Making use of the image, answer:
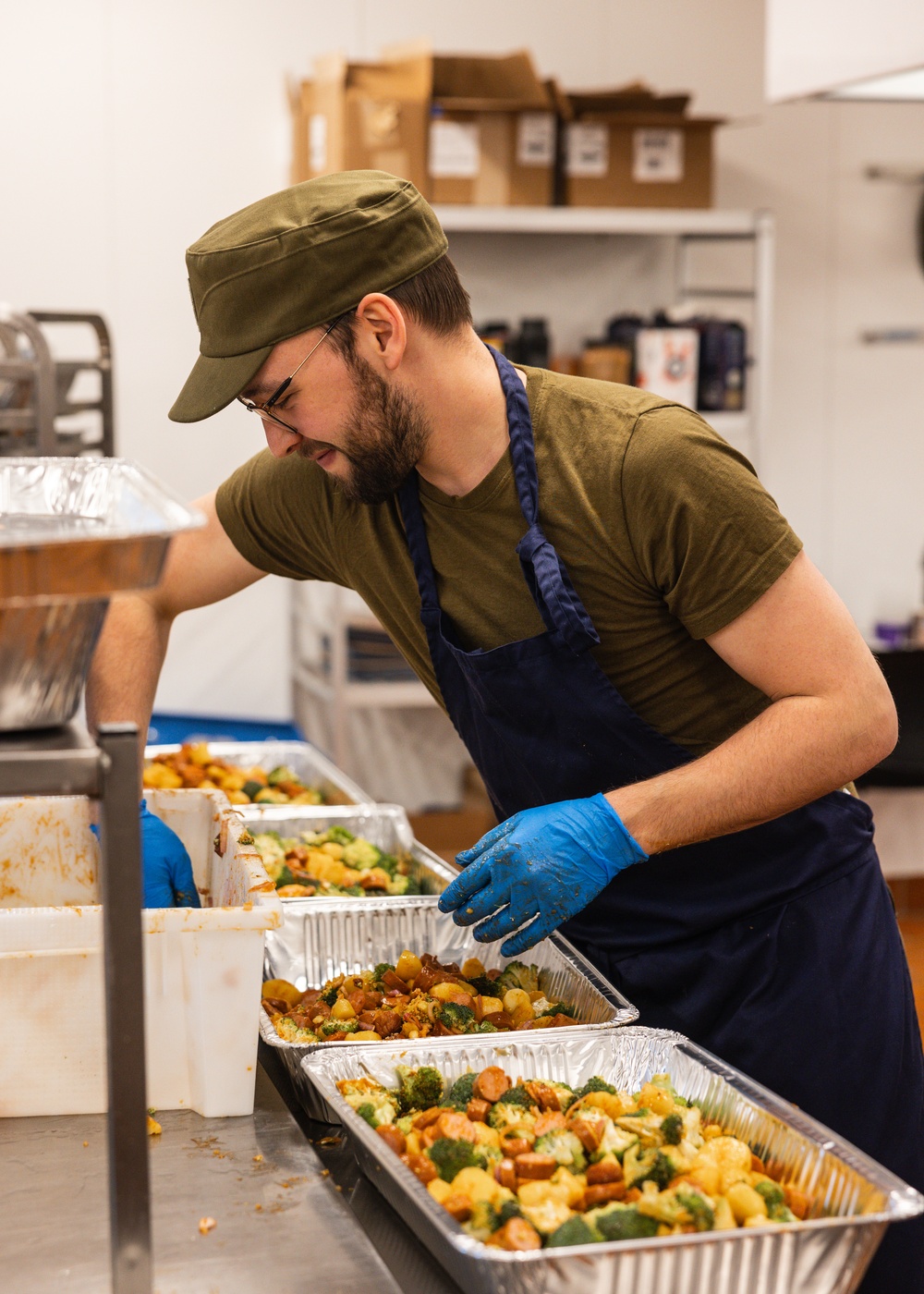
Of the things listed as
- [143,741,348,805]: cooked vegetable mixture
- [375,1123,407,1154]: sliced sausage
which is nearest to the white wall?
[143,741,348,805]: cooked vegetable mixture

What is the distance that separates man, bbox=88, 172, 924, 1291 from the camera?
1.43 meters

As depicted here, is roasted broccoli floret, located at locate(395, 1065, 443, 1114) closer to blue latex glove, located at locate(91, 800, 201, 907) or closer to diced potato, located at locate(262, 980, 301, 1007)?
diced potato, located at locate(262, 980, 301, 1007)

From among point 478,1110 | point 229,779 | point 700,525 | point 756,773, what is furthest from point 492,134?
point 478,1110

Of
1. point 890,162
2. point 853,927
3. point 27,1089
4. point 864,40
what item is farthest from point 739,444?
point 27,1089

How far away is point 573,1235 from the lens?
957 mm

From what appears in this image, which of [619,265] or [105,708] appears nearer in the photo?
[105,708]

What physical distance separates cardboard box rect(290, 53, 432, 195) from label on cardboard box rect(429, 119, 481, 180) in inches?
2.1

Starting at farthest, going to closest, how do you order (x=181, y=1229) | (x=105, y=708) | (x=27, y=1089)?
(x=105, y=708), (x=27, y=1089), (x=181, y=1229)

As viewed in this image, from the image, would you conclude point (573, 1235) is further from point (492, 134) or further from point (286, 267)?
point (492, 134)

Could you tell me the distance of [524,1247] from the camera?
956mm

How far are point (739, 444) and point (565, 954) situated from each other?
3.11m

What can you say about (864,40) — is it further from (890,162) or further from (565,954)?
(890,162)

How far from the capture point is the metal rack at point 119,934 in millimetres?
912

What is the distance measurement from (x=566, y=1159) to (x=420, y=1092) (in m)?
0.19
